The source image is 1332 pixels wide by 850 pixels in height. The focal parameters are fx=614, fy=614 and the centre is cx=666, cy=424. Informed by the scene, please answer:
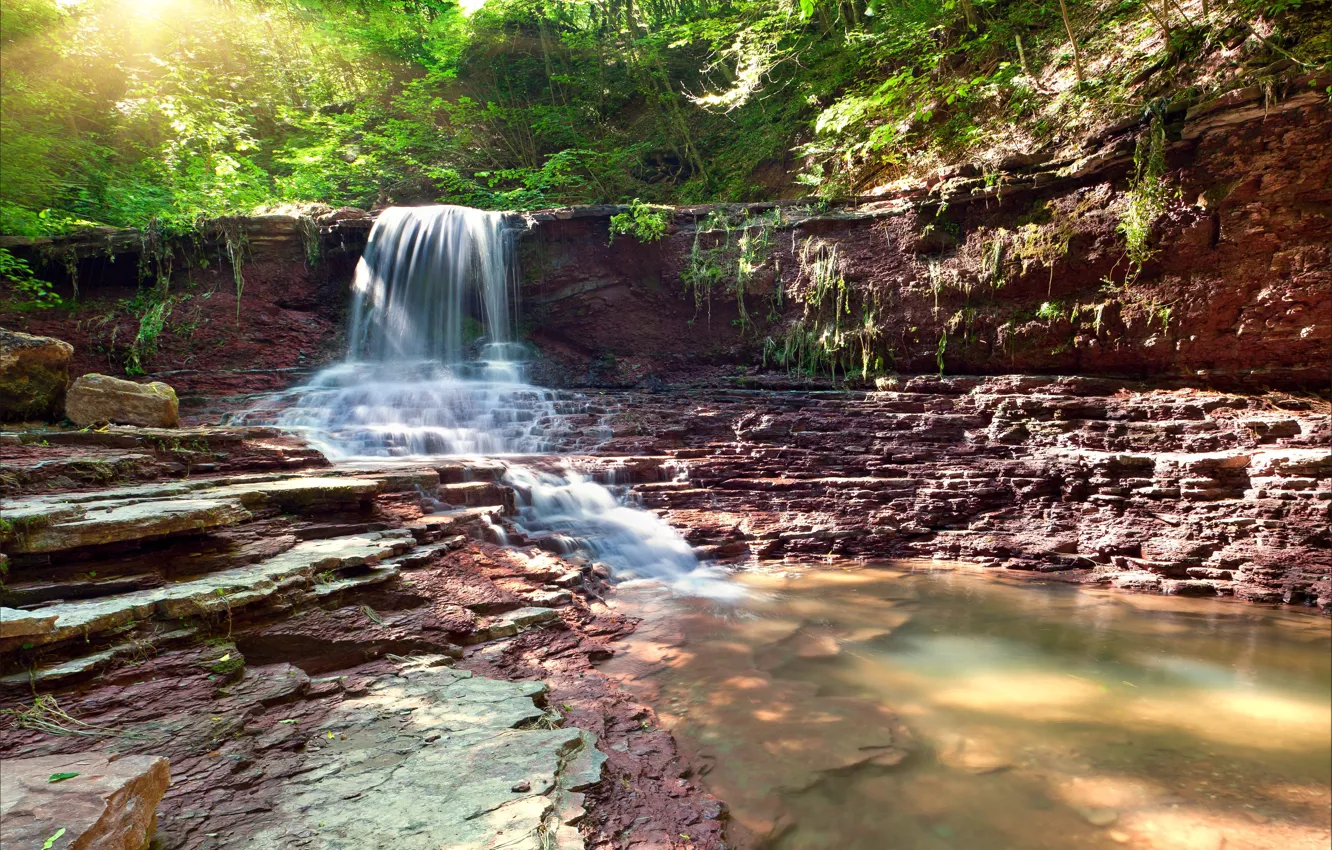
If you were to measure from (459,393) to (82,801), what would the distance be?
9594 millimetres

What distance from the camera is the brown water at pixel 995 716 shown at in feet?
8.82

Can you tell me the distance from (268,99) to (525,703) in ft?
69.8

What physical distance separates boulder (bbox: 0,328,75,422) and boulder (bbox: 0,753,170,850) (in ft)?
23.5

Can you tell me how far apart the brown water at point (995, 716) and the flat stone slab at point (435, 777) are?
2.79 feet

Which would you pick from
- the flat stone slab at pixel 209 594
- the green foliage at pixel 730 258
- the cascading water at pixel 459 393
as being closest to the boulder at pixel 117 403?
the cascading water at pixel 459 393

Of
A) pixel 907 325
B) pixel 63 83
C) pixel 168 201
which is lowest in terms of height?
pixel 907 325

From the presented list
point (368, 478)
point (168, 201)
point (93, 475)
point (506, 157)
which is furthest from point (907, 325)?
point (168, 201)

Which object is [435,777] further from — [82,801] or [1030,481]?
[1030,481]

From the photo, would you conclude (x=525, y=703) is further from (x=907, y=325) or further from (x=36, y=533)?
(x=907, y=325)

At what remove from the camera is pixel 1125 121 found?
822 centimetres

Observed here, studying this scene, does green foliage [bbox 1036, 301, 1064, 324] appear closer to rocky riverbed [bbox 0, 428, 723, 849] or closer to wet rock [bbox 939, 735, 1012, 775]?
wet rock [bbox 939, 735, 1012, 775]

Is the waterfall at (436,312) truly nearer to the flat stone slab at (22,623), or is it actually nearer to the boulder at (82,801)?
the flat stone slab at (22,623)

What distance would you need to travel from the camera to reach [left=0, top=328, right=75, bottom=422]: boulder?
6824mm

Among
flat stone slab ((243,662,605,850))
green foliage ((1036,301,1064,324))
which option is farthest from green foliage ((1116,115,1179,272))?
flat stone slab ((243,662,605,850))
